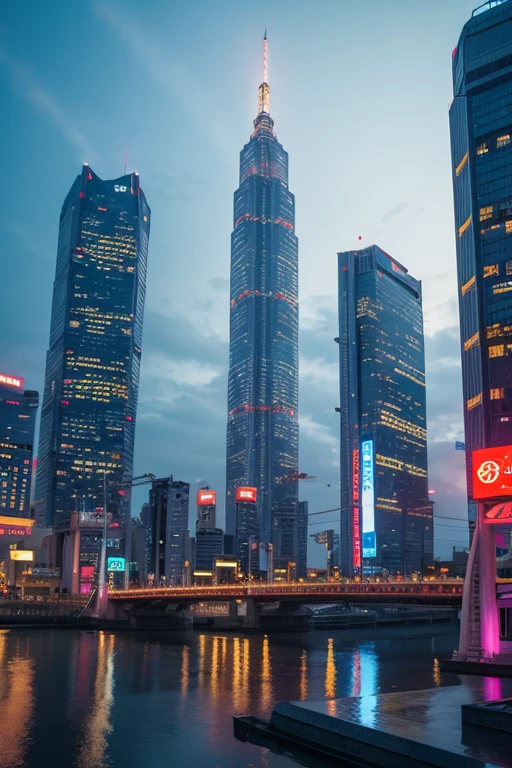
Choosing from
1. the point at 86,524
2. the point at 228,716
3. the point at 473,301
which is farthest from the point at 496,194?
the point at 228,716

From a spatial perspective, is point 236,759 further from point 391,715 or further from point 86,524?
point 86,524

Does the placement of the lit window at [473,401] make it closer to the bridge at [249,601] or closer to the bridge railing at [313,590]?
the bridge at [249,601]

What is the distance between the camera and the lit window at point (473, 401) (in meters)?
180

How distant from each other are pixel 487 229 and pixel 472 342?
29.7 meters

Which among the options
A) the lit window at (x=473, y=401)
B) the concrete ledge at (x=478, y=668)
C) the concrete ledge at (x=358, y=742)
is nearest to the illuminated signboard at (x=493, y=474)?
the concrete ledge at (x=478, y=668)

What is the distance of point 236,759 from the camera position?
102 ft

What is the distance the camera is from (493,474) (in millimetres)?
57875

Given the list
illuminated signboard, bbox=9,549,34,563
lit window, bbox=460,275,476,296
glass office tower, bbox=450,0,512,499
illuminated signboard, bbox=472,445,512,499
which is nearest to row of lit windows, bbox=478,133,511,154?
glass office tower, bbox=450,0,512,499

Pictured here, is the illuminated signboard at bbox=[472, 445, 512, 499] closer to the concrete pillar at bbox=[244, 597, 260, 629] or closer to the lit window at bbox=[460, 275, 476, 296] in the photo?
the concrete pillar at bbox=[244, 597, 260, 629]

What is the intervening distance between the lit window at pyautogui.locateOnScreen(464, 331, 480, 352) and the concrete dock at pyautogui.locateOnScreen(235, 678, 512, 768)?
506 ft

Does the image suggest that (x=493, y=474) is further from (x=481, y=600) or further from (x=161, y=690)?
(x=161, y=690)

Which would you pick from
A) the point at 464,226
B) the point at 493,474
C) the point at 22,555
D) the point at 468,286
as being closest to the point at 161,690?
the point at 493,474

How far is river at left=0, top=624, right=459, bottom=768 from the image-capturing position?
33.3m

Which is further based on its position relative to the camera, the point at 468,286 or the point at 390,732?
the point at 468,286
